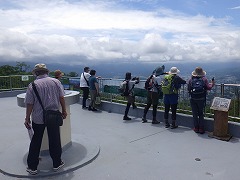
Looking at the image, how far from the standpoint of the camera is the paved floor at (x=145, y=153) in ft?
13.7

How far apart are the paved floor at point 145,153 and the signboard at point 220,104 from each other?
73 cm

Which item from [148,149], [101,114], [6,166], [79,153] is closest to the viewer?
[6,166]

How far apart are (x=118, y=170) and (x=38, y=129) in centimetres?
149

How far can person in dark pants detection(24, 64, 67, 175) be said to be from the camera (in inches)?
157

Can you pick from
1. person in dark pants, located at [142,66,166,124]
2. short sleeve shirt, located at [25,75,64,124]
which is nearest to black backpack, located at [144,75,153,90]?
person in dark pants, located at [142,66,166,124]

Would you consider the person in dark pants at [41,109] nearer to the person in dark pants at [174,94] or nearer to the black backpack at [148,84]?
the person in dark pants at [174,94]

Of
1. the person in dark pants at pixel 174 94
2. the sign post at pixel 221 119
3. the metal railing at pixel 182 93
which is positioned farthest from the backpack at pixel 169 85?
the sign post at pixel 221 119

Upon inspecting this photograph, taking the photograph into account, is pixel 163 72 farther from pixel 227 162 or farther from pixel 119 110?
pixel 227 162

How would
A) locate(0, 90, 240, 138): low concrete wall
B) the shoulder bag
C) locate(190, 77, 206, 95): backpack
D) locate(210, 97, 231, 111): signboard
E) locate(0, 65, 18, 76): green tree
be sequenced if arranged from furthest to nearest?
locate(0, 65, 18, 76): green tree, locate(190, 77, 206, 95): backpack, locate(0, 90, 240, 138): low concrete wall, locate(210, 97, 231, 111): signboard, the shoulder bag

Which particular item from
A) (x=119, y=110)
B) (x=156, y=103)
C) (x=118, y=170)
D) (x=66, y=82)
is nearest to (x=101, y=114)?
(x=119, y=110)

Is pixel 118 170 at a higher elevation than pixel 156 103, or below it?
below

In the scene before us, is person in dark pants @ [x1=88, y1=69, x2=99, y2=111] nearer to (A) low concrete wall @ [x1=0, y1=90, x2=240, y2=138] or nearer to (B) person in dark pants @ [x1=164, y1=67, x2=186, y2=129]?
(A) low concrete wall @ [x1=0, y1=90, x2=240, y2=138]

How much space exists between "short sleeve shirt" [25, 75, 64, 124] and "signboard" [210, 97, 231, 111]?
12.2 feet

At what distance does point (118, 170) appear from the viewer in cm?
432
